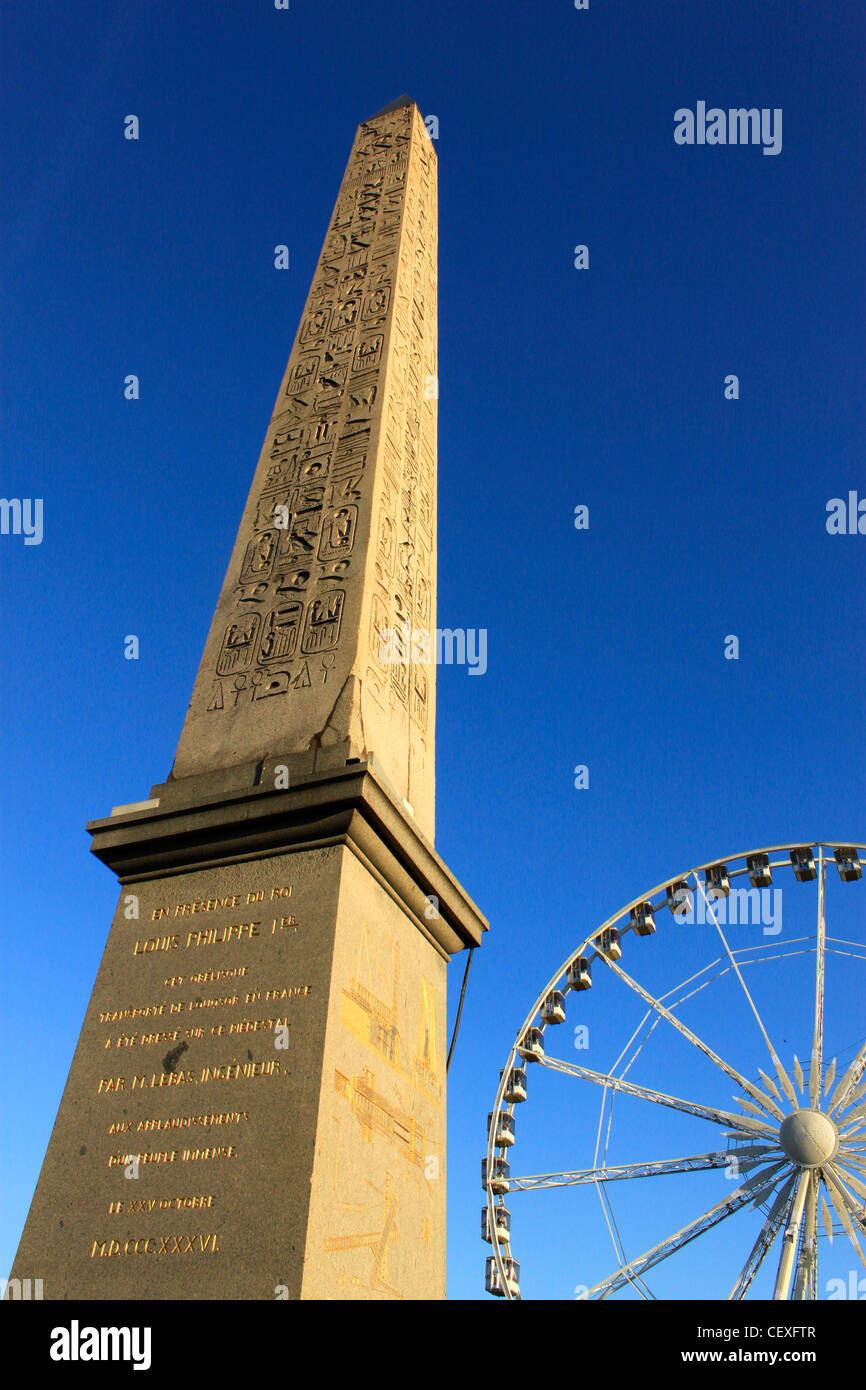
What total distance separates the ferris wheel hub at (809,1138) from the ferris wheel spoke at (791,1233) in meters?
0.29

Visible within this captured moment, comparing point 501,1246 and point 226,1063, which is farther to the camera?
point 501,1246

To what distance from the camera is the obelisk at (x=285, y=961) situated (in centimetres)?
374

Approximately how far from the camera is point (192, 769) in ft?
17.2

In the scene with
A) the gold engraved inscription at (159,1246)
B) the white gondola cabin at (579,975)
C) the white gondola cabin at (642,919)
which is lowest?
the gold engraved inscription at (159,1246)

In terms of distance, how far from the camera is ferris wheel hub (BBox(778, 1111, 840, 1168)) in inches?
727

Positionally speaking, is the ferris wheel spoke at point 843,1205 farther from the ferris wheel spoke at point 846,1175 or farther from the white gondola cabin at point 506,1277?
the white gondola cabin at point 506,1277

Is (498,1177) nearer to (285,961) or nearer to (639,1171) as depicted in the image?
(639,1171)

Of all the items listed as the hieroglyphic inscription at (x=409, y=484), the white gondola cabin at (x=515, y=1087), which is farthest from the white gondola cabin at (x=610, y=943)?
the hieroglyphic inscription at (x=409, y=484)

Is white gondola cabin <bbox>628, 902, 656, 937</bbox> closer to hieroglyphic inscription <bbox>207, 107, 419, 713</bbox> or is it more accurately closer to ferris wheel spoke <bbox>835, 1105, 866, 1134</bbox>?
ferris wheel spoke <bbox>835, 1105, 866, 1134</bbox>

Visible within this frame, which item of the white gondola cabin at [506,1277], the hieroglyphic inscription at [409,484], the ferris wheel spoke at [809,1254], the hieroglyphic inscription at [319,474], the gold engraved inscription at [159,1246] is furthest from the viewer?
the white gondola cabin at [506,1277]
